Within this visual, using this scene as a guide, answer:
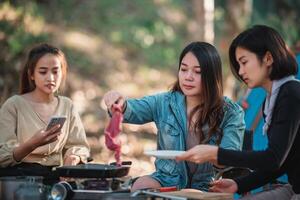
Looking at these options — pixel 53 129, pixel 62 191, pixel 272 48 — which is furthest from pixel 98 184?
pixel 272 48

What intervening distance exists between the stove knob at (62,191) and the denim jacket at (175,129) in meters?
0.79

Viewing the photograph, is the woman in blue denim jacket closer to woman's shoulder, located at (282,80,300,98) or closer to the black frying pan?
the black frying pan

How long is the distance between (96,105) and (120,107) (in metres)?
6.14

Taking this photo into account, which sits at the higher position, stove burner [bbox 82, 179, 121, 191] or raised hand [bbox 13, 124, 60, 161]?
raised hand [bbox 13, 124, 60, 161]

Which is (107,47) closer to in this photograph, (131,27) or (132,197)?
(131,27)

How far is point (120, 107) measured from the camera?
4.12m

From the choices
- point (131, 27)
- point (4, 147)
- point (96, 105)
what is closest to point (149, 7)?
point (131, 27)

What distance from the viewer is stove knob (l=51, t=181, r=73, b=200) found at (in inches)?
147

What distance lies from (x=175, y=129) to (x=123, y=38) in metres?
7.50

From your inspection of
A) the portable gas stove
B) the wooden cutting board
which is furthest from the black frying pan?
the wooden cutting board

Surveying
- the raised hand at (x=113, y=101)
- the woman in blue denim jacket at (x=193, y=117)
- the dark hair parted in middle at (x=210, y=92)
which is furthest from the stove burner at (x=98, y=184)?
the dark hair parted in middle at (x=210, y=92)

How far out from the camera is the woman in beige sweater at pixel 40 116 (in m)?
4.88

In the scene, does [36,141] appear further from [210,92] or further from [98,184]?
[210,92]

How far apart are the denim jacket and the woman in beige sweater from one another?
590 mm
